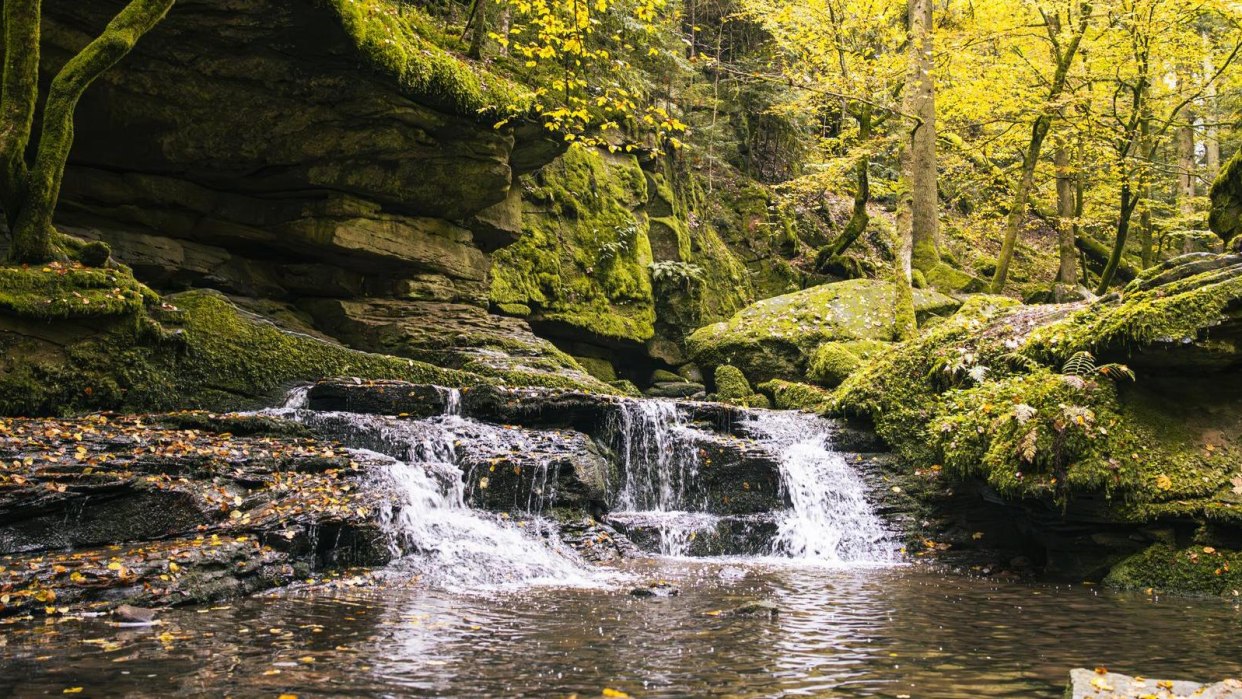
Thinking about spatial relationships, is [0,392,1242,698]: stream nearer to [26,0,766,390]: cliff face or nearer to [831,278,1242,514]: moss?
[831,278,1242,514]: moss

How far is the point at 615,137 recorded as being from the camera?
1997cm

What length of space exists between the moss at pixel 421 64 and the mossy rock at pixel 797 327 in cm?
700

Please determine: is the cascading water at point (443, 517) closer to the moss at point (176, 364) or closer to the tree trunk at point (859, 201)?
the moss at point (176, 364)

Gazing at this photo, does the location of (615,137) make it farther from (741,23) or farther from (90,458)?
(90,458)

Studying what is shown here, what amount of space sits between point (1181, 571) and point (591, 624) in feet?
20.4

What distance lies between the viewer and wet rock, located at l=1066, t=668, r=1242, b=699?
3562 mm

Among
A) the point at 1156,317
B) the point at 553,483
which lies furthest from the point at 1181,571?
the point at 553,483

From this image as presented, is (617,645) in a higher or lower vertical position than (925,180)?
lower

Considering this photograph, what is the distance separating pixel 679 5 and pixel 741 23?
187 inches

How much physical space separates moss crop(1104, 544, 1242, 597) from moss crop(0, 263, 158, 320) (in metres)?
12.2

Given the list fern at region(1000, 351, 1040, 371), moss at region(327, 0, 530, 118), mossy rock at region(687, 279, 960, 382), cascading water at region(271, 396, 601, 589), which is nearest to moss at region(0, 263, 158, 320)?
cascading water at region(271, 396, 601, 589)

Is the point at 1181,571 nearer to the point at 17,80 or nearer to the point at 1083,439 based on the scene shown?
the point at 1083,439

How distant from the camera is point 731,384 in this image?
16.8m

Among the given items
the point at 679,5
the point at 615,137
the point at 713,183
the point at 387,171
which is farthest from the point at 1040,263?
the point at 387,171
